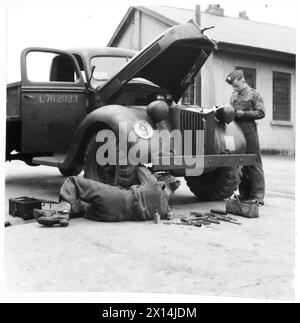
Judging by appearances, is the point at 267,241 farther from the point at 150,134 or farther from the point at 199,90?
the point at 199,90

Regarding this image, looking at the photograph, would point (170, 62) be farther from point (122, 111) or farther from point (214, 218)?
point (214, 218)

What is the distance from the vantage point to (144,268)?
2791 millimetres

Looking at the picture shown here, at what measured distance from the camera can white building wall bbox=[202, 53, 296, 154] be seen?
11961 mm

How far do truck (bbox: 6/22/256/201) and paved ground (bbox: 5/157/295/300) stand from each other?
79cm

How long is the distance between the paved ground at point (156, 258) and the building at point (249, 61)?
27.2ft

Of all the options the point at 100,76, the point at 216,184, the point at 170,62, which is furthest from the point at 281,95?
the point at 170,62

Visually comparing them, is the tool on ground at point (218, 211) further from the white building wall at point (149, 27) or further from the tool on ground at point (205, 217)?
the white building wall at point (149, 27)

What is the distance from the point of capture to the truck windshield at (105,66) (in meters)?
5.79

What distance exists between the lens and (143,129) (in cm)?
440

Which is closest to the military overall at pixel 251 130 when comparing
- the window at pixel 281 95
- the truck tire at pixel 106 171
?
the truck tire at pixel 106 171

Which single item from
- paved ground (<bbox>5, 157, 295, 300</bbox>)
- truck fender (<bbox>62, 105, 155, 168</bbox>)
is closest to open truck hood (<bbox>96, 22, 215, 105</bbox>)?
truck fender (<bbox>62, 105, 155, 168</bbox>)

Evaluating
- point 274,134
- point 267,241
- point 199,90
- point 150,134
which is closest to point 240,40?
point 199,90

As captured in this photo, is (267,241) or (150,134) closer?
(267,241)

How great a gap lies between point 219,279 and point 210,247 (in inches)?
26.7
